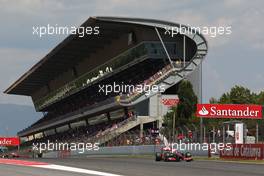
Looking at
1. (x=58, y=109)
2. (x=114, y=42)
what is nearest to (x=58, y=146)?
(x=114, y=42)

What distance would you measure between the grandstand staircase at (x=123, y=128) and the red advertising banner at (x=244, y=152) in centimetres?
2089

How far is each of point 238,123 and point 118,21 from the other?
85.8 ft

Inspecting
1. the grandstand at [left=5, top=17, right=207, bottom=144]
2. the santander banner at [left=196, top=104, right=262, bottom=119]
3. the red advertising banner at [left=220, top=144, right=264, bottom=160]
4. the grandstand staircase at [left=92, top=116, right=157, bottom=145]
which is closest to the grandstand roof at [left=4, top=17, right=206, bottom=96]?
the grandstand at [left=5, top=17, right=207, bottom=144]

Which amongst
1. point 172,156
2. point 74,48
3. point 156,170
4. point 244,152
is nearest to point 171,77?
point 74,48

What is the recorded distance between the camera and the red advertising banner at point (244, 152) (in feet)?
107

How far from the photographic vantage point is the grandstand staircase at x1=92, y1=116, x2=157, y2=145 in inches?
2217

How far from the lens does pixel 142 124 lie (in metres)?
59.1

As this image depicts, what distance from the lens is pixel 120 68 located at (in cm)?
6688

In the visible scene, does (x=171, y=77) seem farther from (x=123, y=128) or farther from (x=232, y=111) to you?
(x=232, y=111)

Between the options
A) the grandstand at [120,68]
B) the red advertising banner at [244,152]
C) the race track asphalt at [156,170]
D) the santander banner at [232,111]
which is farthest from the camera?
the grandstand at [120,68]

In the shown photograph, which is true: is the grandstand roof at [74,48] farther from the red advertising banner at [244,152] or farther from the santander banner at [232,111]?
the red advertising banner at [244,152]

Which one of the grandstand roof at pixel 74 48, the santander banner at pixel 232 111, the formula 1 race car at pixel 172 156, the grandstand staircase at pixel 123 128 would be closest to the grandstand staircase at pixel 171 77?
the grandstand staircase at pixel 123 128

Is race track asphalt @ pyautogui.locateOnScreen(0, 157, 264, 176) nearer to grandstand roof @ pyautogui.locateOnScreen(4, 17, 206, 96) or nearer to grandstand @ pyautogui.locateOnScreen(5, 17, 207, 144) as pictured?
grandstand @ pyautogui.locateOnScreen(5, 17, 207, 144)

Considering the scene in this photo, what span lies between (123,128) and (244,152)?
24734 mm
